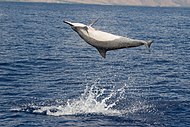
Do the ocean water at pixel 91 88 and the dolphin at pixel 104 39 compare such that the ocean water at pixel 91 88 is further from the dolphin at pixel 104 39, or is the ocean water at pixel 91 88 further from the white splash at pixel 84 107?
the dolphin at pixel 104 39

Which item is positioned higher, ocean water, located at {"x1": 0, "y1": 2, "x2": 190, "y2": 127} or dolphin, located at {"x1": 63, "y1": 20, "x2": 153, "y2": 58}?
dolphin, located at {"x1": 63, "y1": 20, "x2": 153, "y2": 58}

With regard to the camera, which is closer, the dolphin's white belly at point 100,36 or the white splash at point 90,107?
the dolphin's white belly at point 100,36

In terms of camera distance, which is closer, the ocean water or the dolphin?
the dolphin

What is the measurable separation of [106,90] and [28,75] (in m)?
9.00

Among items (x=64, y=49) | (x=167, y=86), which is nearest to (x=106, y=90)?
(x=167, y=86)

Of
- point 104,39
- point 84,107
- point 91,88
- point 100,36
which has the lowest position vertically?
point 84,107

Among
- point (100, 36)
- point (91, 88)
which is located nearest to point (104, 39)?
point (100, 36)

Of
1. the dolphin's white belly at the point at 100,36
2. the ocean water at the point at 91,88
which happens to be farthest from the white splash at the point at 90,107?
the dolphin's white belly at the point at 100,36

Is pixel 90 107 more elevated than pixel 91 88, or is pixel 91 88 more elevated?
pixel 91 88

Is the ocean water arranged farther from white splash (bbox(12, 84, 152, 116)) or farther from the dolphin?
the dolphin

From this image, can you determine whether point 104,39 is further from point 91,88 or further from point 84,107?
point 91,88

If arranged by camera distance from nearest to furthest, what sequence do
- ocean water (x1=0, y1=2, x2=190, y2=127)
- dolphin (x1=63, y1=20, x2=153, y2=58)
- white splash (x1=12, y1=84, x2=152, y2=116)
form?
dolphin (x1=63, y1=20, x2=153, y2=58) → ocean water (x1=0, y1=2, x2=190, y2=127) → white splash (x1=12, y1=84, x2=152, y2=116)

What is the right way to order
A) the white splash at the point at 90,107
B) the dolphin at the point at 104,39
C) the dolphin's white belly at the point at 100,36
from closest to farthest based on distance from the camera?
1. the dolphin at the point at 104,39
2. the dolphin's white belly at the point at 100,36
3. the white splash at the point at 90,107

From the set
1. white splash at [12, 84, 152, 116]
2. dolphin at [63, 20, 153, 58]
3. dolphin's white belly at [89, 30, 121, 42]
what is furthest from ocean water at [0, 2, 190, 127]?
dolphin's white belly at [89, 30, 121, 42]
